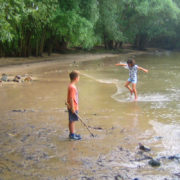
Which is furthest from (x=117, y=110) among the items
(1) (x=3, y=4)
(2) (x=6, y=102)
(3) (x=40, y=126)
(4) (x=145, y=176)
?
(1) (x=3, y=4)

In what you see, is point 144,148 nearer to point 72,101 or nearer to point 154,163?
point 154,163

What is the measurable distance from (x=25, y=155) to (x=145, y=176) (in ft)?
6.34

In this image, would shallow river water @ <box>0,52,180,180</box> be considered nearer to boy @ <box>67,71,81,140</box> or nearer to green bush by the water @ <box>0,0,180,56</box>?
boy @ <box>67,71,81,140</box>

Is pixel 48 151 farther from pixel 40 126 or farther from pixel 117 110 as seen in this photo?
pixel 117 110

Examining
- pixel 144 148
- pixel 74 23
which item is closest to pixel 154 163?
pixel 144 148

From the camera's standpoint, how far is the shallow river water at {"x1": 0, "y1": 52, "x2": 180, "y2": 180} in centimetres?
429

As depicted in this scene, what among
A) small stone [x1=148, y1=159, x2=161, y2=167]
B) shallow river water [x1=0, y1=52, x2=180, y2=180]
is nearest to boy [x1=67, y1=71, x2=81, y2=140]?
shallow river water [x1=0, y1=52, x2=180, y2=180]

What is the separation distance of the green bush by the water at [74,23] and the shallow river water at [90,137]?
16.0ft

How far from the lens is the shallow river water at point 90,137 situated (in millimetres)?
4289

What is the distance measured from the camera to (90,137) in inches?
227

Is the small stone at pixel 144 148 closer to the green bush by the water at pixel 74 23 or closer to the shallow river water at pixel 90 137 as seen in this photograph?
the shallow river water at pixel 90 137

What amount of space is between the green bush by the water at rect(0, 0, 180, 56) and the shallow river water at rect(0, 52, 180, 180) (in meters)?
4.88

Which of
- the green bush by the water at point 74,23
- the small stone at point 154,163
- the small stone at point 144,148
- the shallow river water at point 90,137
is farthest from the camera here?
the green bush by the water at point 74,23

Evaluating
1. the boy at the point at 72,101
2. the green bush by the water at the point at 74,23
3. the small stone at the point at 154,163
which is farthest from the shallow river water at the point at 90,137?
the green bush by the water at the point at 74,23
